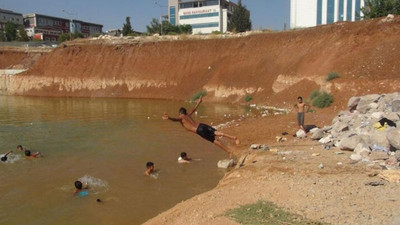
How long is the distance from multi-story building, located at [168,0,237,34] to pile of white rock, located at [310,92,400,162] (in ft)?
234

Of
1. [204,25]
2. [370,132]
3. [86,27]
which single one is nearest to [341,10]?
[204,25]

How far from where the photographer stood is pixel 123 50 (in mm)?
44000

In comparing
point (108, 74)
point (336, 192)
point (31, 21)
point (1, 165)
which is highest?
point (31, 21)

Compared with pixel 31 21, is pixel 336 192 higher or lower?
lower

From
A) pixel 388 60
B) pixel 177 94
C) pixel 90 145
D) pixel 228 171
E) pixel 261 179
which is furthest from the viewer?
pixel 177 94

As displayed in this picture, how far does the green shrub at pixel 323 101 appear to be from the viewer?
21406 mm

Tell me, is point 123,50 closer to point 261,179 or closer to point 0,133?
point 0,133

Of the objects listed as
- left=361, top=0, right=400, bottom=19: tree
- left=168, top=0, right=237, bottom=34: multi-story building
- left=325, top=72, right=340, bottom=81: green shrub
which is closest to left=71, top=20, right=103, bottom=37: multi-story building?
left=168, top=0, right=237, bottom=34: multi-story building

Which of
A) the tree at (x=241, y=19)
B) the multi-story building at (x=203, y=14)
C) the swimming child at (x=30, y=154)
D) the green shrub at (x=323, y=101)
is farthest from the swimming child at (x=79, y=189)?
the multi-story building at (x=203, y=14)

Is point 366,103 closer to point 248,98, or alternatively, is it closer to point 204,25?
point 248,98

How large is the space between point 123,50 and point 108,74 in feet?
13.0

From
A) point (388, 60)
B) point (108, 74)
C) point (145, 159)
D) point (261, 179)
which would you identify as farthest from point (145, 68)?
point (261, 179)

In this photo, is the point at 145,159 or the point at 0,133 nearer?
the point at 145,159

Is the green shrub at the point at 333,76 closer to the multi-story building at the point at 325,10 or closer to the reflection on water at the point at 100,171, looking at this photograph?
the reflection on water at the point at 100,171
